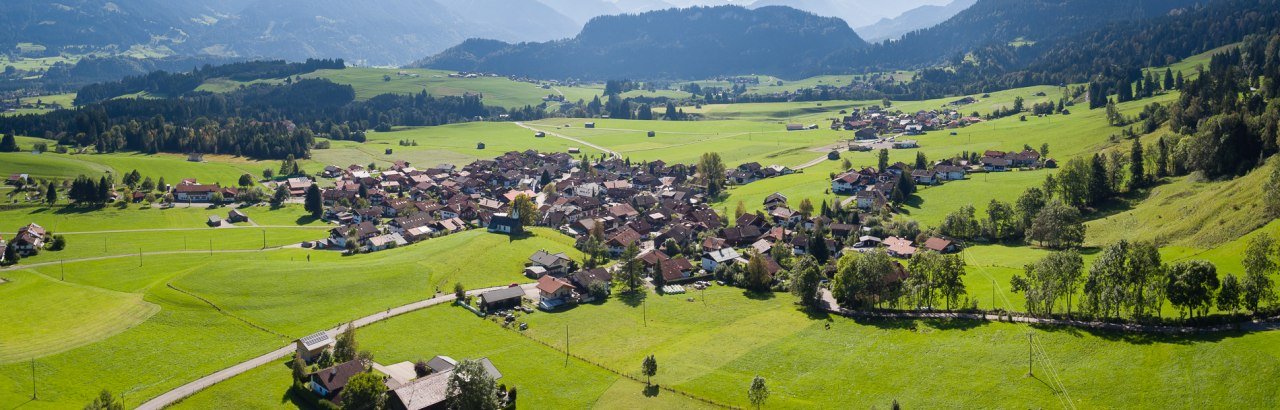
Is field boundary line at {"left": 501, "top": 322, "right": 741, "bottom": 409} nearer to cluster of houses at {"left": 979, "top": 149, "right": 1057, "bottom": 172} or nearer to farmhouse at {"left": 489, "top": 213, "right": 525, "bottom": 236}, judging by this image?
farmhouse at {"left": 489, "top": 213, "right": 525, "bottom": 236}

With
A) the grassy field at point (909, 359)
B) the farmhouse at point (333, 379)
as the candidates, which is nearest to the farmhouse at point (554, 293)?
the grassy field at point (909, 359)

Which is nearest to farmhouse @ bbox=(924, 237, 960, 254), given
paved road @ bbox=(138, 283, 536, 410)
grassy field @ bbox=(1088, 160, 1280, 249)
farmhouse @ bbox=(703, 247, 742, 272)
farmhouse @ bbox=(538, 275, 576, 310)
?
grassy field @ bbox=(1088, 160, 1280, 249)

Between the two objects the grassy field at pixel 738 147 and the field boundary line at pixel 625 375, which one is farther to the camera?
the grassy field at pixel 738 147

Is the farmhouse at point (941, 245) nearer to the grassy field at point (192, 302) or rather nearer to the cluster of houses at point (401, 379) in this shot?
the grassy field at point (192, 302)

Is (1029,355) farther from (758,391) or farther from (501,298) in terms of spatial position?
(501,298)

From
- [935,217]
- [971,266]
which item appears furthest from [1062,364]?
[935,217]

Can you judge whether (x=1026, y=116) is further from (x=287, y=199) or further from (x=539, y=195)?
(x=287, y=199)

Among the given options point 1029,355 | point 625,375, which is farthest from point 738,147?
point 1029,355
